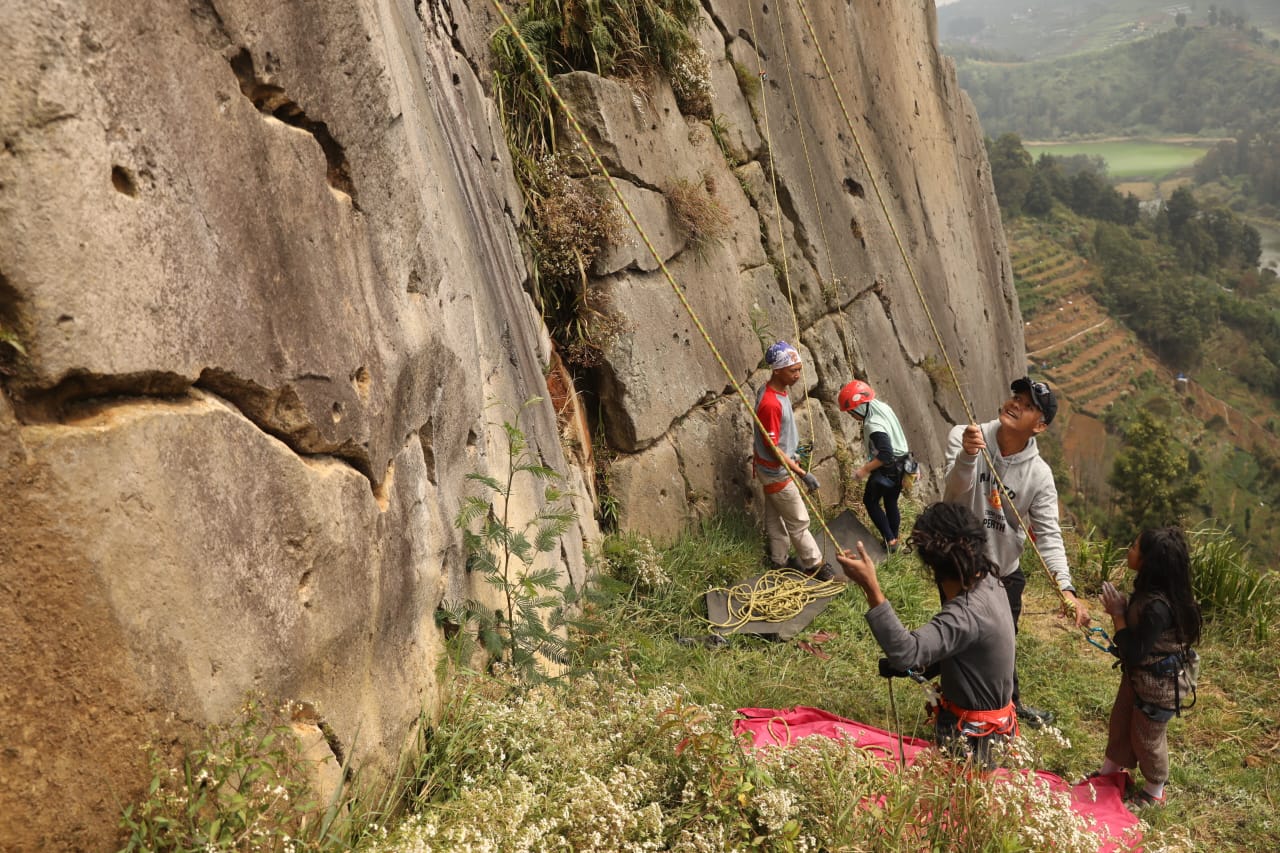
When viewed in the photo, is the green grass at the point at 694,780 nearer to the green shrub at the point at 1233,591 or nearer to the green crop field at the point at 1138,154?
the green shrub at the point at 1233,591

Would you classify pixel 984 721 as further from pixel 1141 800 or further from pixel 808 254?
pixel 808 254

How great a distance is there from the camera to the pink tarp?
405 cm

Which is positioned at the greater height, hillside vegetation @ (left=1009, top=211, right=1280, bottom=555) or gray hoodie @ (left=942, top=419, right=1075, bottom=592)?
gray hoodie @ (left=942, top=419, right=1075, bottom=592)

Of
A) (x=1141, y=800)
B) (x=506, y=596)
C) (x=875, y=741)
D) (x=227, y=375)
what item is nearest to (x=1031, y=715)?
(x=1141, y=800)

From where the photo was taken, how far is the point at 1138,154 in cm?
14312

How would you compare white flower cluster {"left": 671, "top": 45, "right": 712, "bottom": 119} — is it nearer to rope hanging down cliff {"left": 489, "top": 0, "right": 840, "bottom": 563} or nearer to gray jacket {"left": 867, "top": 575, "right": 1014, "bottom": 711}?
rope hanging down cliff {"left": 489, "top": 0, "right": 840, "bottom": 563}

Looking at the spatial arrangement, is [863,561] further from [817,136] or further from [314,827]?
[817,136]

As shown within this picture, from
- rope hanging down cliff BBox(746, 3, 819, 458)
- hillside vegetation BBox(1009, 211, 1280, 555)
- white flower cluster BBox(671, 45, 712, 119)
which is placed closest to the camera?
white flower cluster BBox(671, 45, 712, 119)

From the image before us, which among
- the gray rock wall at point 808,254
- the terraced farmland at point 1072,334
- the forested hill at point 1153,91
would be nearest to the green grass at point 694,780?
the gray rock wall at point 808,254

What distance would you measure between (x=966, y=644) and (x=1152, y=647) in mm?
1371

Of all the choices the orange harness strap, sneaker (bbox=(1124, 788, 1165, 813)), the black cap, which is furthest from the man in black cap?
the orange harness strap

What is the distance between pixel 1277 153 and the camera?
111875 mm

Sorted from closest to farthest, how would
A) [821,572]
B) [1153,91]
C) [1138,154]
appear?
[821,572] → [1138,154] → [1153,91]

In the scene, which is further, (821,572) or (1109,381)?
(1109,381)
